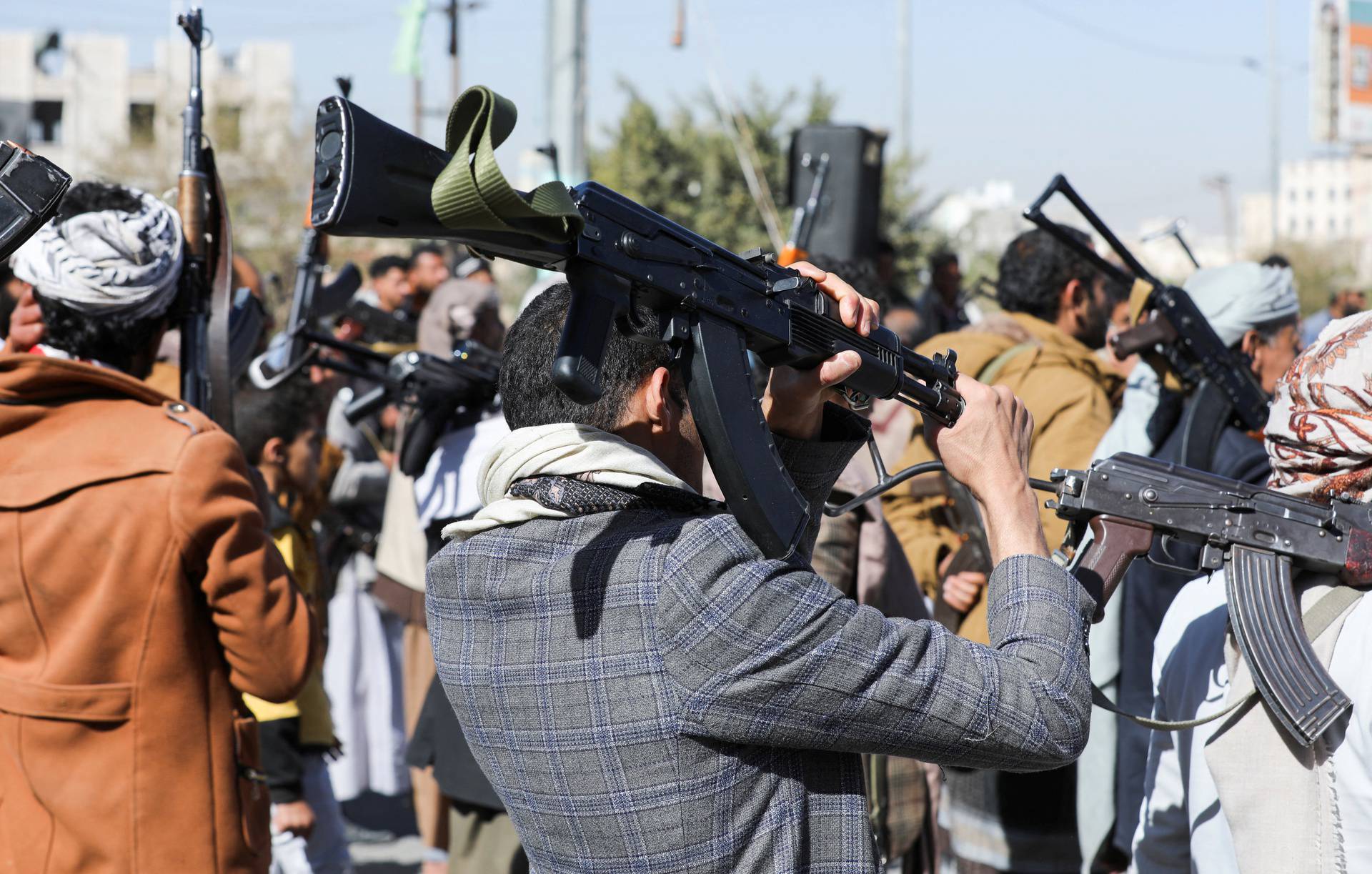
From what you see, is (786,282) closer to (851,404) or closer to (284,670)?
(851,404)

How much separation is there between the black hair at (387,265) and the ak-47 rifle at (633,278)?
6.54 m

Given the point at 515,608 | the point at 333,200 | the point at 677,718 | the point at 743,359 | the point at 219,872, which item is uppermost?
the point at 333,200

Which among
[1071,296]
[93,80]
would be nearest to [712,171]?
[1071,296]

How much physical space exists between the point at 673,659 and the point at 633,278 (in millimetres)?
444

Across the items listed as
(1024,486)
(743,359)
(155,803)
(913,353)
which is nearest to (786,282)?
(743,359)

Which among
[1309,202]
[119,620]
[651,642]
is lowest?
Answer: [119,620]

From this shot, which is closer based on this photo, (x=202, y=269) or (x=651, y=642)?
(x=651, y=642)

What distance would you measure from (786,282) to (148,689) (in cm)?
130

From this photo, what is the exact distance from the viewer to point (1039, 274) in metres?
4.53

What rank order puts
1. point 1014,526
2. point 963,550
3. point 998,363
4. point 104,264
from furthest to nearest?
point 998,363
point 963,550
point 104,264
point 1014,526

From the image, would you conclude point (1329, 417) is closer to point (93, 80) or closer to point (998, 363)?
point (998, 363)

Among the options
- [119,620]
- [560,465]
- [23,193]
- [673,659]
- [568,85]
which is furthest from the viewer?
[568,85]

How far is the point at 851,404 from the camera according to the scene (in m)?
2.01

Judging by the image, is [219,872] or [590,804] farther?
[219,872]
